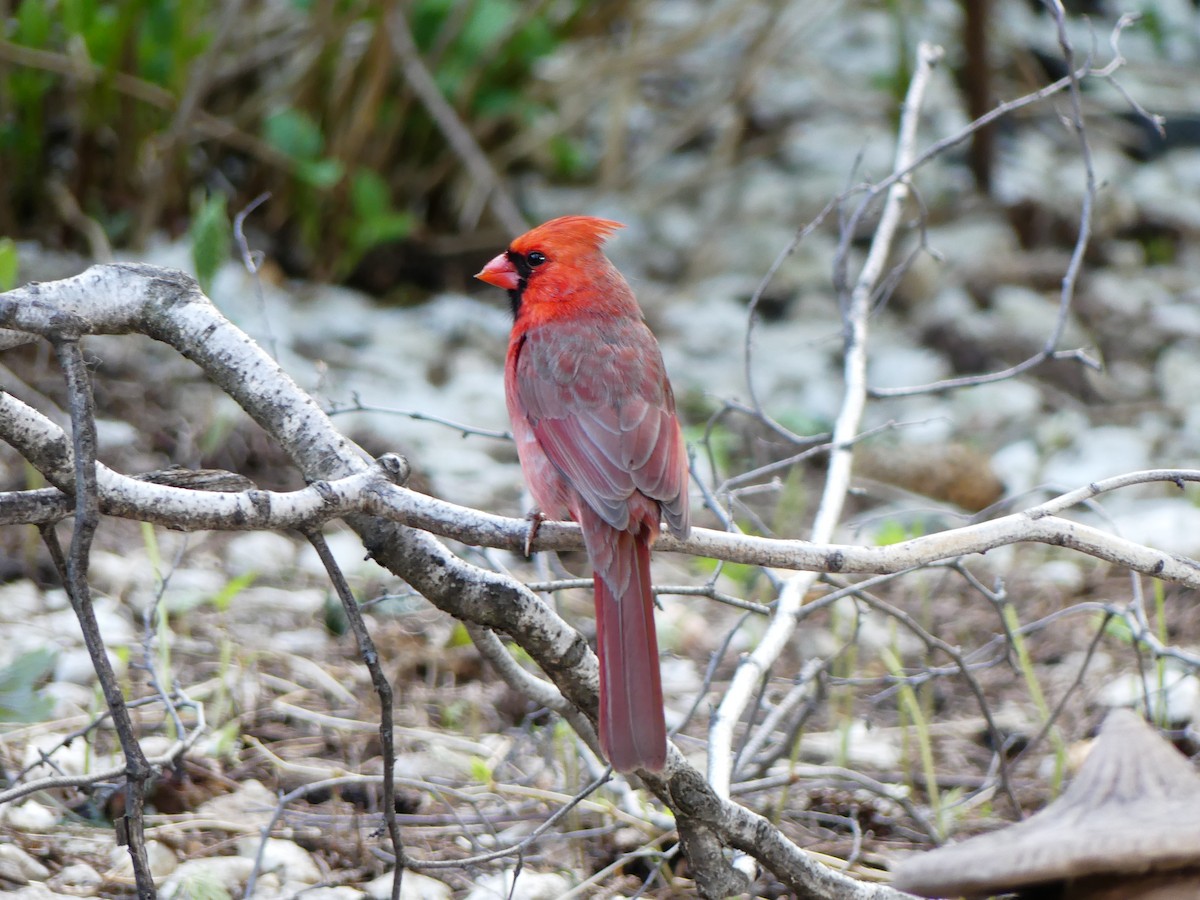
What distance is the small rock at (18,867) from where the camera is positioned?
2.30 metres

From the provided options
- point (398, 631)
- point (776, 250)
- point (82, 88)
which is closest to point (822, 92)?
point (776, 250)

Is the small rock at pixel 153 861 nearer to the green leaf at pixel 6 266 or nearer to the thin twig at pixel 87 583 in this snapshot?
the thin twig at pixel 87 583

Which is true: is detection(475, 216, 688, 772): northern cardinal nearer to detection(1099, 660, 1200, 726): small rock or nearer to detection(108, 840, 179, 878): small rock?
detection(108, 840, 179, 878): small rock

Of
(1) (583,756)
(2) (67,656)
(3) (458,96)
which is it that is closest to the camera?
(1) (583,756)

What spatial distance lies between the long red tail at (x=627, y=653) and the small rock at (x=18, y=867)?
100 centimetres

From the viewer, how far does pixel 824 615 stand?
413 cm

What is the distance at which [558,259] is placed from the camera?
A: 319cm

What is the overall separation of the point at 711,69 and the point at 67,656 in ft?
15.3

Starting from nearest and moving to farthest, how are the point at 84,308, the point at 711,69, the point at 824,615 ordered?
the point at 84,308 → the point at 824,615 → the point at 711,69

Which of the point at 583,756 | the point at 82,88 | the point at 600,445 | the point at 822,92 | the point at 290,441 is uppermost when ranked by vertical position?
the point at 822,92

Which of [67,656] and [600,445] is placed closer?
[600,445]

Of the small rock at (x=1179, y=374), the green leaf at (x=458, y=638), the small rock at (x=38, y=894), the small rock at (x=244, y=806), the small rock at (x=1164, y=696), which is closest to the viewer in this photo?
the small rock at (x=38, y=894)

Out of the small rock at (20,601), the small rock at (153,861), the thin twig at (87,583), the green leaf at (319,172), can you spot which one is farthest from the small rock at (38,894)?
the green leaf at (319,172)

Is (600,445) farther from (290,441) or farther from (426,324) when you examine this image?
(426,324)
